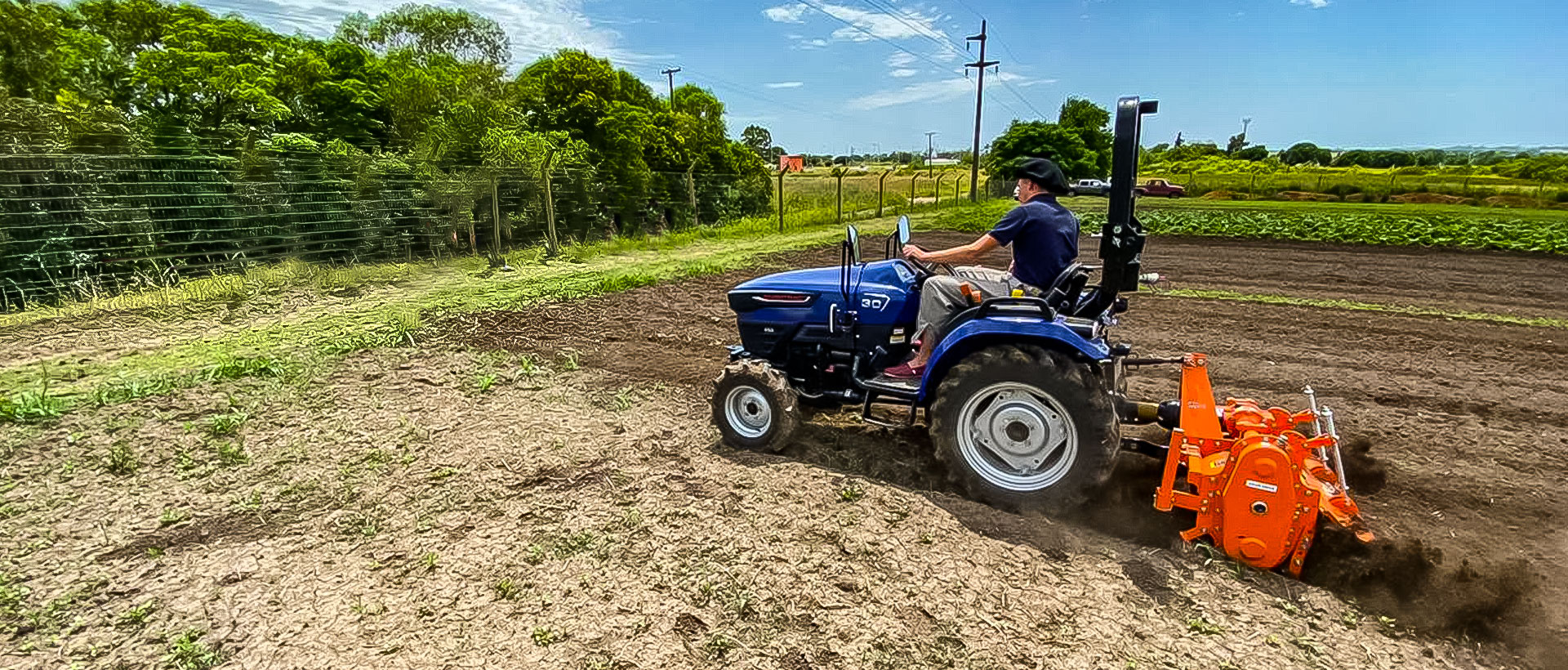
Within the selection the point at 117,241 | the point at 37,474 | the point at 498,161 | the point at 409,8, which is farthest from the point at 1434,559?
the point at 409,8

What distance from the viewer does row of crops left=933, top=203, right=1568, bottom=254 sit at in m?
15.2

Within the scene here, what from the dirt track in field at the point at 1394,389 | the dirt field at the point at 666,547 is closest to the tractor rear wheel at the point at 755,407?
the dirt field at the point at 666,547

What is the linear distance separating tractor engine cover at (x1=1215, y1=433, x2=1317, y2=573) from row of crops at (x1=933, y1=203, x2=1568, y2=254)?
1042 centimetres

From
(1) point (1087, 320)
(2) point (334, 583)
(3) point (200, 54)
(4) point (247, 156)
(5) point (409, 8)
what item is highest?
(5) point (409, 8)

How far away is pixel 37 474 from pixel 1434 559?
23.5ft

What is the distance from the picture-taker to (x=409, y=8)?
979 inches

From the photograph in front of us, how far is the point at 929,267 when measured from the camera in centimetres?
443

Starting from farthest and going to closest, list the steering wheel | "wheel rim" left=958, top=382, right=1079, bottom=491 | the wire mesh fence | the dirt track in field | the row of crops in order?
the row of crops < the wire mesh fence < the steering wheel < "wheel rim" left=958, top=382, right=1079, bottom=491 < the dirt track in field

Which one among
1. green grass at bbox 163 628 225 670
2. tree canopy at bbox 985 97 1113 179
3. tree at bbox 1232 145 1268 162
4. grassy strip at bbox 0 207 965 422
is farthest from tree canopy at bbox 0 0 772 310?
tree at bbox 1232 145 1268 162

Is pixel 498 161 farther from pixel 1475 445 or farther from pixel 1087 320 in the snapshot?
pixel 1475 445

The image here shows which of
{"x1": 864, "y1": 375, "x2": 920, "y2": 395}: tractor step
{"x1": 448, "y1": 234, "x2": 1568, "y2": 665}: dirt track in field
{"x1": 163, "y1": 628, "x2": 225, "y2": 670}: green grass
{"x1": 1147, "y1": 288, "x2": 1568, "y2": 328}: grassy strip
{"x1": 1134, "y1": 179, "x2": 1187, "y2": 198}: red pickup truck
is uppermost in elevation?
{"x1": 1134, "y1": 179, "x2": 1187, "y2": 198}: red pickup truck

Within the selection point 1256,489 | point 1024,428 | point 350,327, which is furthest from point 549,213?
point 1256,489

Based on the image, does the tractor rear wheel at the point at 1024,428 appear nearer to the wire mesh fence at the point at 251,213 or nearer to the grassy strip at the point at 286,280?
the grassy strip at the point at 286,280

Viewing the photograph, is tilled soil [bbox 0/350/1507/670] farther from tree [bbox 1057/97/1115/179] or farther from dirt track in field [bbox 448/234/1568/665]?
tree [bbox 1057/97/1115/179]
